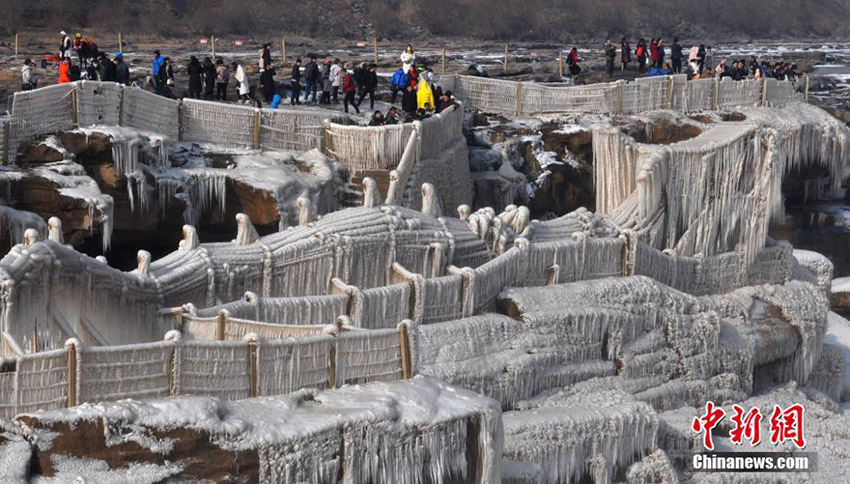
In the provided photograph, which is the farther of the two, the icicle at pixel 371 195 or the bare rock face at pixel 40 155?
the bare rock face at pixel 40 155

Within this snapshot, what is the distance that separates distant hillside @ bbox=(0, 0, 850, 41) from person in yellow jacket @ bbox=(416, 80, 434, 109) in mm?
29526

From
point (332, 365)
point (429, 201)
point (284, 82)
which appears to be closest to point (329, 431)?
point (332, 365)

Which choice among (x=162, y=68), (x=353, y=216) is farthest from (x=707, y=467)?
(x=162, y=68)

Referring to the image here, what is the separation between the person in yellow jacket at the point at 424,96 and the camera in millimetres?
24781

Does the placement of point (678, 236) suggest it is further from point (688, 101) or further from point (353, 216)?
point (688, 101)

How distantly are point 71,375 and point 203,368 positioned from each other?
1.14 m

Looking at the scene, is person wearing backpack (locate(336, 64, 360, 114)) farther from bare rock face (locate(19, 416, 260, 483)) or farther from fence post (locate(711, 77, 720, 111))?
bare rock face (locate(19, 416, 260, 483))

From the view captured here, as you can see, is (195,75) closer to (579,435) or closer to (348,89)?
(348,89)

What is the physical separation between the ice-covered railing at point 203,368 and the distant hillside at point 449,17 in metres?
41.2

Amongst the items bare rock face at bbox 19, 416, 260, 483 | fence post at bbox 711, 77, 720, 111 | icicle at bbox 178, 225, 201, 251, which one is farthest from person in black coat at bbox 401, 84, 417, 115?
bare rock face at bbox 19, 416, 260, 483

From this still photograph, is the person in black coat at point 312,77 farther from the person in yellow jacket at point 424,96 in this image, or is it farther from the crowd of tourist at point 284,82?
the person in yellow jacket at point 424,96

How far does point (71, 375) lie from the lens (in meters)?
10.8

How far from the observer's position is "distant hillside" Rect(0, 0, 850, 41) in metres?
56.7

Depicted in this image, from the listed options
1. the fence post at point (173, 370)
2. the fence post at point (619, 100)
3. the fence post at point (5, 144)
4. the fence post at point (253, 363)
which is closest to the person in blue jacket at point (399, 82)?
the fence post at point (619, 100)
